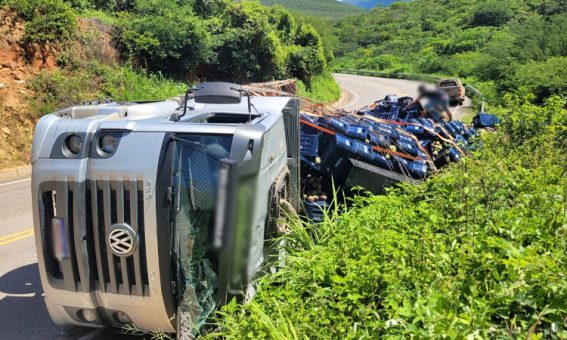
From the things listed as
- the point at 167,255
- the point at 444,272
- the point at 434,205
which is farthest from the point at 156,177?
the point at 434,205

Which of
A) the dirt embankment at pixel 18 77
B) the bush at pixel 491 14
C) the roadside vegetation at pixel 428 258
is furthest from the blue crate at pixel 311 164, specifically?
the dirt embankment at pixel 18 77

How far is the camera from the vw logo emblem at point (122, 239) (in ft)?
10.4

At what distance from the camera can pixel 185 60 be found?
59.1 feet

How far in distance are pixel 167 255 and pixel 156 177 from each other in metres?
0.55

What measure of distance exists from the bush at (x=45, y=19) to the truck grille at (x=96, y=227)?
12098 millimetres

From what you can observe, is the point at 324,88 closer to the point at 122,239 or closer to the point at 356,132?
the point at 356,132

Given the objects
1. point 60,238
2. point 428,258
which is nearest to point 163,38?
point 60,238

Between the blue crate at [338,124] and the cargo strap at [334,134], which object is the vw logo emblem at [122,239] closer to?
the cargo strap at [334,134]

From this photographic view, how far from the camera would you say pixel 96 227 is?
10.6 feet

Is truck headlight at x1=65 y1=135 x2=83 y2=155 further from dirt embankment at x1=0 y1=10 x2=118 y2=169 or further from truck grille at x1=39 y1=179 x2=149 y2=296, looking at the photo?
dirt embankment at x1=0 y1=10 x2=118 y2=169

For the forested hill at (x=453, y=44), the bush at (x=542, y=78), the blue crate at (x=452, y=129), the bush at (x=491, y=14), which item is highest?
the bush at (x=491, y=14)

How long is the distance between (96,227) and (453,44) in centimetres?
537

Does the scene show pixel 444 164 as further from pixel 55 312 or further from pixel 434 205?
pixel 55 312

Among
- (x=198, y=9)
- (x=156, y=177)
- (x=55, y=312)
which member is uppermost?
(x=198, y=9)
